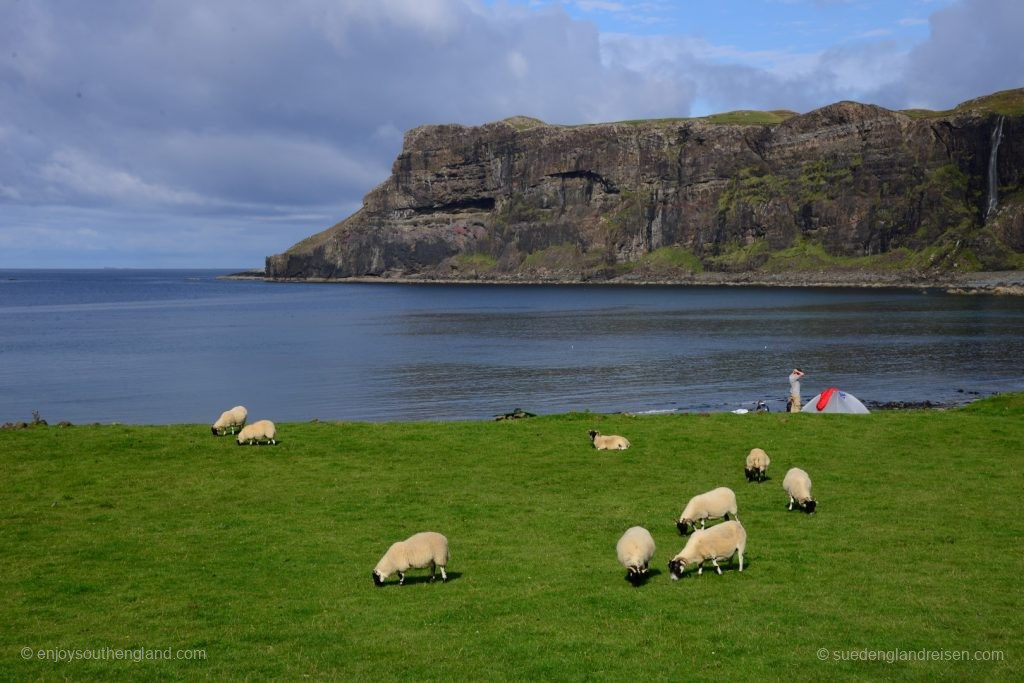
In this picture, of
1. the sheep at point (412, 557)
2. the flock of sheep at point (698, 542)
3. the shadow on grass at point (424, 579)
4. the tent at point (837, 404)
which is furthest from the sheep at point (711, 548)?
the tent at point (837, 404)

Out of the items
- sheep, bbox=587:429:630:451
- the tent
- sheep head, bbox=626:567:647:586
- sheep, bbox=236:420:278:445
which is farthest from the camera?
the tent

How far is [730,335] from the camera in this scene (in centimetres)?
11138

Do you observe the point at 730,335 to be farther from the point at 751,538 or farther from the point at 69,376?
the point at 751,538

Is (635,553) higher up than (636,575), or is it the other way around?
(635,553)

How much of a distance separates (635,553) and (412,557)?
432 cm

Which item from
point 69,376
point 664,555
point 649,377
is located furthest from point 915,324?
point 664,555

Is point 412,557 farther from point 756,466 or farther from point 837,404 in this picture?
point 837,404

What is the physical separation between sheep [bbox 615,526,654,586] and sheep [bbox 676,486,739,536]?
2.43m

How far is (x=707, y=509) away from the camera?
1898 cm

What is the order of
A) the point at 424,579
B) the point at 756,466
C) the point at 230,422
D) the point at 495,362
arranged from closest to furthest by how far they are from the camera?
the point at 424,579 < the point at 756,466 < the point at 230,422 < the point at 495,362

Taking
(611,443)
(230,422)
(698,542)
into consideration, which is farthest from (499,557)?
(230,422)

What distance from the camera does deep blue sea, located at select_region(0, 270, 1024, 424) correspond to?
59875 millimetres

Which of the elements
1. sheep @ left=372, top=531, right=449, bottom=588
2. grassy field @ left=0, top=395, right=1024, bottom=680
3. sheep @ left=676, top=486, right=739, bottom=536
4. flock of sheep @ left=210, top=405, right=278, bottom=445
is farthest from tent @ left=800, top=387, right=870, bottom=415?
sheep @ left=372, top=531, right=449, bottom=588

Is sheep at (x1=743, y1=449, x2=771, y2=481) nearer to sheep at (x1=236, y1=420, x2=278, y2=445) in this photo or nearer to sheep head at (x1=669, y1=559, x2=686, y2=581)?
sheep head at (x1=669, y1=559, x2=686, y2=581)
